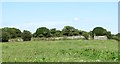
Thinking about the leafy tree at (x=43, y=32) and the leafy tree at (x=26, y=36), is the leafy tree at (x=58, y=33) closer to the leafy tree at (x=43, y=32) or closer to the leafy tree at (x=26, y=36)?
the leafy tree at (x=43, y=32)

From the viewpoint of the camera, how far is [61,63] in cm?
1447

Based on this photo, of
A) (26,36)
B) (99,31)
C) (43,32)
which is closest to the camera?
(26,36)

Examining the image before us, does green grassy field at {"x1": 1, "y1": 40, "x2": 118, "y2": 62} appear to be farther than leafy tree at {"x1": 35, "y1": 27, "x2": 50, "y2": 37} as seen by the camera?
No

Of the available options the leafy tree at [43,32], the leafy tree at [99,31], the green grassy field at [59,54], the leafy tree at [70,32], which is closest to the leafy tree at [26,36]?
the leafy tree at [43,32]

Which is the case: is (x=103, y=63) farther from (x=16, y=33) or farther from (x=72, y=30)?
(x=72, y=30)

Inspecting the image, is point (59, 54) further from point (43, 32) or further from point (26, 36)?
point (43, 32)

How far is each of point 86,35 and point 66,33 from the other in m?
12.1

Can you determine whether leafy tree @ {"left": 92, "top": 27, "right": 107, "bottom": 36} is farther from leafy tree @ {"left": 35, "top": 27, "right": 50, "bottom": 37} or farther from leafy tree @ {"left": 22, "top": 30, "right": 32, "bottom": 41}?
leafy tree @ {"left": 22, "top": 30, "right": 32, "bottom": 41}

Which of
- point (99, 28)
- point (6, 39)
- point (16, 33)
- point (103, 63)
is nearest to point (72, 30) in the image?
point (99, 28)

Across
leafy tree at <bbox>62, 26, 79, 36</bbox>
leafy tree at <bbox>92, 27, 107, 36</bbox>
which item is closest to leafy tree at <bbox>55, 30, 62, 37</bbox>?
leafy tree at <bbox>62, 26, 79, 36</bbox>

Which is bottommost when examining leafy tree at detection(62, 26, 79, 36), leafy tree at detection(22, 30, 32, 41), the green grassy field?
leafy tree at detection(62, 26, 79, 36)

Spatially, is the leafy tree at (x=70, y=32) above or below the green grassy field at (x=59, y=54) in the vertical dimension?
below

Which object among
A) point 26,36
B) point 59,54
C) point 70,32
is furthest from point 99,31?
point 59,54

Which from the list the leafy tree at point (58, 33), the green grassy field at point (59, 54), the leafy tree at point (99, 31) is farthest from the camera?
the leafy tree at point (99, 31)
